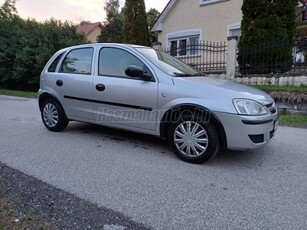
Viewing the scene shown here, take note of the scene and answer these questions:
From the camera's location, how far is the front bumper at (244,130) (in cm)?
377

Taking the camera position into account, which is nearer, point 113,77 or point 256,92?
point 256,92

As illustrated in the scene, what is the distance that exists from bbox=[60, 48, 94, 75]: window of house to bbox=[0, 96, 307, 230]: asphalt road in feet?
4.29

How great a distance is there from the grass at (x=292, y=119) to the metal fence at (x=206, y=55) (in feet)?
13.9

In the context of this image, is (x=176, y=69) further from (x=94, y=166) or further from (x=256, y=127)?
(x=94, y=166)

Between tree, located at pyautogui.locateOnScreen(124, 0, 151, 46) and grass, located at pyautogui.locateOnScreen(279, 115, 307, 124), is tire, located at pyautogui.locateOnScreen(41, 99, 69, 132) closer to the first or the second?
grass, located at pyautogui.locateOnScreen(279, 115, 307, 124)

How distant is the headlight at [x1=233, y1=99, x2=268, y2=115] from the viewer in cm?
380

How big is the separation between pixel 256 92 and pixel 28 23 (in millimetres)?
17478

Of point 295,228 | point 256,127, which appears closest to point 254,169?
point 256,127

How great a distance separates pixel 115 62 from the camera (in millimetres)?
4906

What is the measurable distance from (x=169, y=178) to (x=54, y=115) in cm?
323

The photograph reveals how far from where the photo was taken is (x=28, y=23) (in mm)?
17953

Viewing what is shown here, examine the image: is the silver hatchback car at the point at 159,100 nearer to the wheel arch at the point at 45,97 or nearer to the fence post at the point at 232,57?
the wheel arch at the point at 45,97

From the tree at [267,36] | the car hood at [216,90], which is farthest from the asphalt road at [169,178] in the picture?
the tree at [267,36]

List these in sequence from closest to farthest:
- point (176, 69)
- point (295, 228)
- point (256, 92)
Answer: point (295, 228)
point (256, 92)
point (176, 69)
